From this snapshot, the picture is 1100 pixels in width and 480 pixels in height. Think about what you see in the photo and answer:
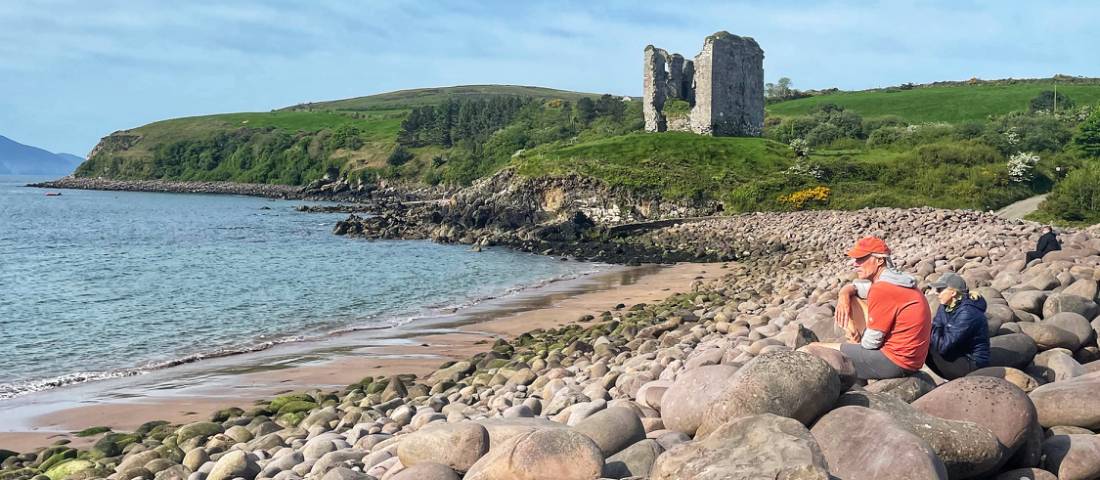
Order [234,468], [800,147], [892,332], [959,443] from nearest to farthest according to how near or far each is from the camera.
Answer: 1. [959,443]
2. [892,332]
3. [234,468]
4. [800,147]

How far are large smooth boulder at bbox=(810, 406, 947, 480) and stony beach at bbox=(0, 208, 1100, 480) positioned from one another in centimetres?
1

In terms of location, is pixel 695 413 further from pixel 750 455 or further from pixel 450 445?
pixel 450 445

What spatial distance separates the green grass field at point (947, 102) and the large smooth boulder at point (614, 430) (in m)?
85.2

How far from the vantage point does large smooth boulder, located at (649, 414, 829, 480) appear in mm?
5160

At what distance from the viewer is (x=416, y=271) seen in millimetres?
34375

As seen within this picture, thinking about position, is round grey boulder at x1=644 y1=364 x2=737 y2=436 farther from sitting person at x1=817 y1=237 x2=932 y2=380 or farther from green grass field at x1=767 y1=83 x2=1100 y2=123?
green grass field at x1=767 y1=83 x2=1100 y2=123

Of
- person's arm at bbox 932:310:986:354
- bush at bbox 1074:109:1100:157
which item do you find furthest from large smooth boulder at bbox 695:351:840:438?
bush at bbox 1074:109:1100:157

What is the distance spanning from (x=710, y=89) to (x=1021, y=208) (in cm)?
3116

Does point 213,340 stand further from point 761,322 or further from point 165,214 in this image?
point 165,214

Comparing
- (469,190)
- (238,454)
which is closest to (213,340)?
(238,454)

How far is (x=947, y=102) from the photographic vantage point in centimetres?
9231

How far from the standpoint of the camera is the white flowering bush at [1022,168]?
48.3m

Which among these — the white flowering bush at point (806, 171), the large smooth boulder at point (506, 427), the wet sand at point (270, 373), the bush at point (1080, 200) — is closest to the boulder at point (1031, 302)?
the large smooth boulder at point (506, 427)

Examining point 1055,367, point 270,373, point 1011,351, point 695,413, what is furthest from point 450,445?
point 270,373
